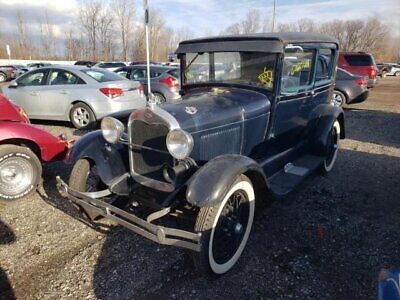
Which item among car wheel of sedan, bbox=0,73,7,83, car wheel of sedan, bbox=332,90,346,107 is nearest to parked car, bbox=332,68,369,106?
car wheel of sedan, bbox=332,90,346,107

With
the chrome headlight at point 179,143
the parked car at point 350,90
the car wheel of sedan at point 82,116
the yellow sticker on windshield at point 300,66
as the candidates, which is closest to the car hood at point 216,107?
the chrome headlight at point 179,143

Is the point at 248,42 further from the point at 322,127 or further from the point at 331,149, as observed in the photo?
the point at 331,149

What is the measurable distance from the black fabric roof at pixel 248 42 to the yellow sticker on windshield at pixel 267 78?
25cm

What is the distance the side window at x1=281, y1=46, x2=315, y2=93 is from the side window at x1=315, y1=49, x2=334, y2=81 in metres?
0.31

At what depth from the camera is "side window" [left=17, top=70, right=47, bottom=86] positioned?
825 centimetres

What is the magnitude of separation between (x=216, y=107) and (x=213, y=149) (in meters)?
0.44

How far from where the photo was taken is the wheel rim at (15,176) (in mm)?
4223

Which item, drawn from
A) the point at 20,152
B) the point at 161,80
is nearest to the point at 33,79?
the point at 161,80

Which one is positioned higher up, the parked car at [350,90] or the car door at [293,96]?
the car door at [293,96]

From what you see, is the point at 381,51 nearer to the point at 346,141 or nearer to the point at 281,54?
the point at 346,141

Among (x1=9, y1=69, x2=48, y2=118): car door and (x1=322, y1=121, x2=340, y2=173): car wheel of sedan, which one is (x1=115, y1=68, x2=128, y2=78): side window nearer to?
(x1=9, y1=69, x2=48, y2=118): car door

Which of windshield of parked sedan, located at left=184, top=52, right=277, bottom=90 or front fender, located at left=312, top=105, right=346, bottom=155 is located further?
front fender, located at left=312, top=105, right=346, bottom=155

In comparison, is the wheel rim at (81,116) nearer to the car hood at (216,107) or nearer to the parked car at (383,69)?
the car hood at (216,107)

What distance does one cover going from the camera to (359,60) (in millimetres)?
15242
